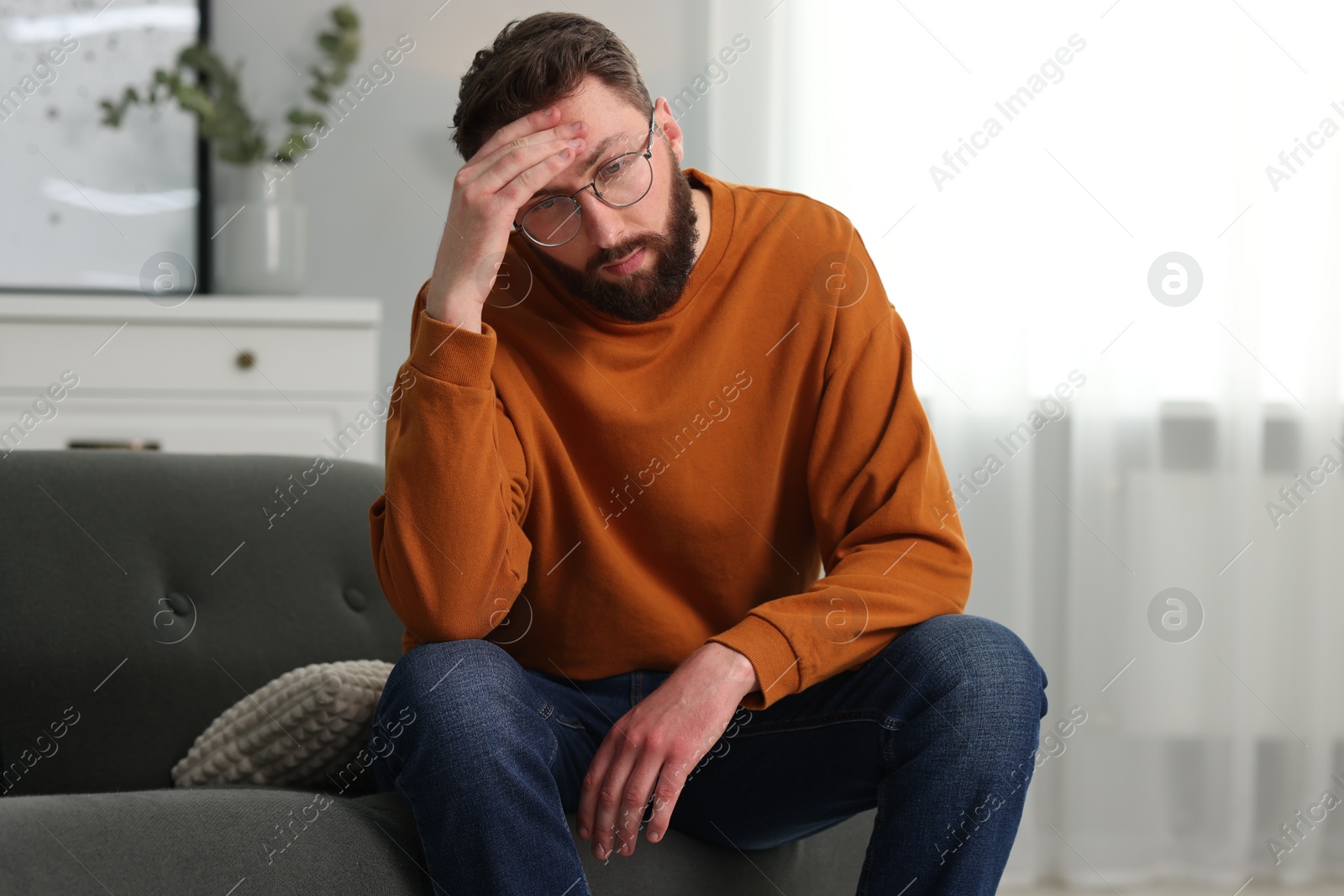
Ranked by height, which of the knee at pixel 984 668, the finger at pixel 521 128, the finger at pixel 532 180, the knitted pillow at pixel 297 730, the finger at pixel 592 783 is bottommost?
the knitted pillow at pixel 297 730

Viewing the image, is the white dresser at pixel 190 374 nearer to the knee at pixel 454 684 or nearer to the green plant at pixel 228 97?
the green plant at pixel 228 97

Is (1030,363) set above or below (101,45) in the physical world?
below

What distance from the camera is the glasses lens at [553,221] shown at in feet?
3.49

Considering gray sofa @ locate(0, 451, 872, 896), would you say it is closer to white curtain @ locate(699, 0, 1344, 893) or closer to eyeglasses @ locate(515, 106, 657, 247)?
eyeglasses @ locate(515, 106, 657, 247)

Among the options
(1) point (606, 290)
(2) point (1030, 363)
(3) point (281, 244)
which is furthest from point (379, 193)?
(1) point (606, 290)

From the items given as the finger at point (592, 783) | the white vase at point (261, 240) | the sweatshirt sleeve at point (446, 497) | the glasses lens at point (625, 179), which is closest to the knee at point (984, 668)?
the finger at point (592, 783)

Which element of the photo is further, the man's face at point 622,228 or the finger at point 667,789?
the man's face at point 622,228

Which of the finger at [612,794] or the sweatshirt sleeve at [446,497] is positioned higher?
the sweatshirt sleeve at [446,497]

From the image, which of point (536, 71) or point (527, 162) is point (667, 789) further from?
point (536, 71)

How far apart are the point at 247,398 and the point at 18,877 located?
A: 148cm

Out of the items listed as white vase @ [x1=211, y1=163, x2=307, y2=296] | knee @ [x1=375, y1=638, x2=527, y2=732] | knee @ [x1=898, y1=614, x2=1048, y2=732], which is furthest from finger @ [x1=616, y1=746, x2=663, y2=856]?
white vase @ [x1=211, y1=163, x2=307, y2=296]

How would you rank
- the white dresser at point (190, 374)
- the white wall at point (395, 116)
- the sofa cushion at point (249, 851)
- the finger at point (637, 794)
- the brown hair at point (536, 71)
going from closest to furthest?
the sofa cushion at point (249, 851), the finger at point (637, 794), the brown hair at point (536, 71), the white dresser at point (190, 374), the white wall at point (395, 116)

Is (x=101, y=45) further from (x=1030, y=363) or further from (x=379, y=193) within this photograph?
(x=1030, y=363)

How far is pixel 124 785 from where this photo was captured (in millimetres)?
1146
